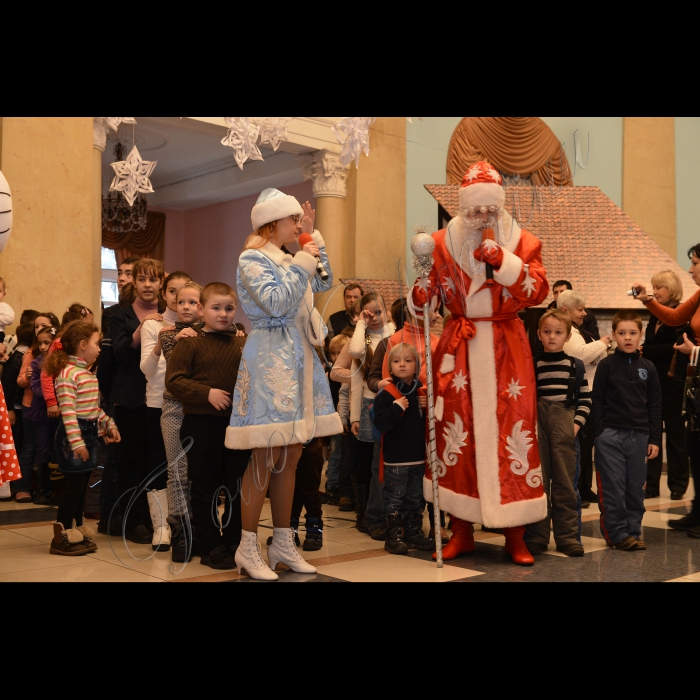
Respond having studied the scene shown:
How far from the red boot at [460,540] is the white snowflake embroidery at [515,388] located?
2.07 ft

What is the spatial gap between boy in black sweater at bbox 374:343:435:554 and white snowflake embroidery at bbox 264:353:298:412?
0.79 meters

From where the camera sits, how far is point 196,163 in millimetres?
11109

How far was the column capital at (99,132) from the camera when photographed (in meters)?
6.99

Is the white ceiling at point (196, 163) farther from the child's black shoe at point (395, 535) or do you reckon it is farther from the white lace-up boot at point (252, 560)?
the white lace-up boot at point (252, 560)

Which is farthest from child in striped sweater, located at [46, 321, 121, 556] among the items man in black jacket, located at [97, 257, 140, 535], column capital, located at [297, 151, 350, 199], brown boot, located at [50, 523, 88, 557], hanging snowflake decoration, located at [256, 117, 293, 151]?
column capital, located at [297, 151, 350, 199]

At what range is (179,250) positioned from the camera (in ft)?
43.9

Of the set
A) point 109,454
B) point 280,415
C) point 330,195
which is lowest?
point 109,454

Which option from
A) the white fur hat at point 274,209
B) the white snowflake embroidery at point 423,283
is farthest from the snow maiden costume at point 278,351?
the white snowflake embroidery at point 423,283

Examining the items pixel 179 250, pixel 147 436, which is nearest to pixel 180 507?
pixel 147 436

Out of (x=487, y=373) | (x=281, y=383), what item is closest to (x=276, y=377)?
(x=281, y=383)

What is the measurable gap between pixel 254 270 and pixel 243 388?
47cm

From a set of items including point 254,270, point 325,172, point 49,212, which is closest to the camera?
point 254,270

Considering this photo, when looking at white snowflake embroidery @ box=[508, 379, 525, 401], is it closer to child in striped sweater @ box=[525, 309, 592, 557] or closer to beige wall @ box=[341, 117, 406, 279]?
child in striped sweater @ box=[525, 309, 592, 557]

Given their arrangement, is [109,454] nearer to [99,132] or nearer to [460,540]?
[460,540]
